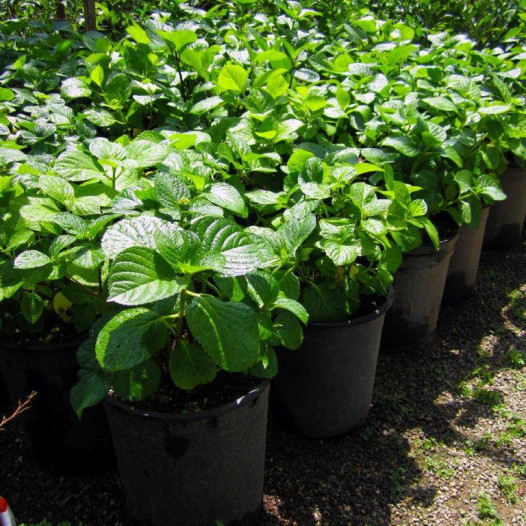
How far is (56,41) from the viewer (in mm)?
3141

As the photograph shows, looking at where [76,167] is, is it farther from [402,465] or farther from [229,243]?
[402,465]

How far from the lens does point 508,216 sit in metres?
3.78

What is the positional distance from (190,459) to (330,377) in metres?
0.72

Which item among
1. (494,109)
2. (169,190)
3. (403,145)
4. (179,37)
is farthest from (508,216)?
(169,190)

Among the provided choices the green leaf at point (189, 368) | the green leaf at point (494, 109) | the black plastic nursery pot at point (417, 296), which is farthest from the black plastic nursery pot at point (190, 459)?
the green leaf at point (494, 109)

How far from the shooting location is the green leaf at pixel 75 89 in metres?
2.41

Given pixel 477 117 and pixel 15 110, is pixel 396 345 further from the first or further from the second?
pixel 15 110

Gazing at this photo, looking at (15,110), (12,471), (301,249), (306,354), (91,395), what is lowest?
(12,471)

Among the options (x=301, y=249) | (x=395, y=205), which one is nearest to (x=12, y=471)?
(x=301, y=249)

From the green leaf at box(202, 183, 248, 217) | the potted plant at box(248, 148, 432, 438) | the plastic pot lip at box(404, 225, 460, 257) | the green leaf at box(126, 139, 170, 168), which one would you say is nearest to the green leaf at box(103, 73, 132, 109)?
the green leaf at box(126, 139, 170, 168)

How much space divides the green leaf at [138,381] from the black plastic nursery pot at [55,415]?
1.51ft

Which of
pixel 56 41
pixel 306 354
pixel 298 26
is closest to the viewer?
pixel 306 354

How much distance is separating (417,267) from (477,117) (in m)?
0.67

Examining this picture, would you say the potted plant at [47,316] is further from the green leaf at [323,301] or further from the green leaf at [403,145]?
the green leaf at [403,145]
